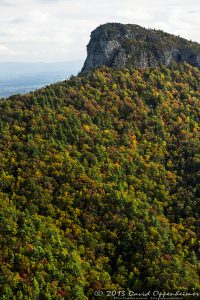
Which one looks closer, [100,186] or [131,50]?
[100,186]

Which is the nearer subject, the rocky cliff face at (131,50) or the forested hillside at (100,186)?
the forested hillside at (100,186)

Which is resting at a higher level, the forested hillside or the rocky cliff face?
the rocky cliff face

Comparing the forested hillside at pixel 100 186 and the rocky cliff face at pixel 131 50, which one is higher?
the rocky cliff face at pixel 131 50

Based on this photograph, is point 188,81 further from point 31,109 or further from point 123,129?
point 31,109

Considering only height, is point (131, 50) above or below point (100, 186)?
above

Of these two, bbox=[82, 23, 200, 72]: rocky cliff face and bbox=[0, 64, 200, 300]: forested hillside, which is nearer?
bbox=[0, 64, 200, 300]: forested hillside
